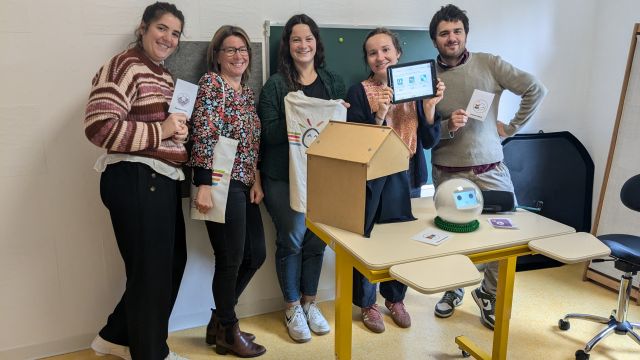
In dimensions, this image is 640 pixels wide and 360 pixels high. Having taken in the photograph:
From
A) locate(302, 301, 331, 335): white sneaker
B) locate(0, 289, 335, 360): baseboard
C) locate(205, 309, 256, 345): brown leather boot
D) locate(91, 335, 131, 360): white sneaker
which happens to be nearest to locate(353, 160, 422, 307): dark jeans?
locate(302, 301, 331, 335): white sneaker

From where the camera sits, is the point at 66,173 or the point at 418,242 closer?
the point at 418,242

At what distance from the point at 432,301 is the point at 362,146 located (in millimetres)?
1524

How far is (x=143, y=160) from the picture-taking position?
1.85 meters

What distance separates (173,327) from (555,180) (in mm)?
2584

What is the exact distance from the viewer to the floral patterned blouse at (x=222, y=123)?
2.08 m

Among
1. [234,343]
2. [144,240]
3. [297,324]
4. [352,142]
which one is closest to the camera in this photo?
[352,142]

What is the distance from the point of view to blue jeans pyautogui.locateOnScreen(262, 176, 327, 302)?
2416mm

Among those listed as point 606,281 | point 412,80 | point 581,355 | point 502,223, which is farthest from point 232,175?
point 606,281

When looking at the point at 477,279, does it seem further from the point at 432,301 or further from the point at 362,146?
the point at 432,301

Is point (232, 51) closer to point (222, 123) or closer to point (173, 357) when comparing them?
point (222, 123)

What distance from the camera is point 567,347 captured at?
2.40m

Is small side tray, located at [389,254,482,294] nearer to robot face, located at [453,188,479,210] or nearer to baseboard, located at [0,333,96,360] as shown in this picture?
robot face, located at [453,188,479,210]

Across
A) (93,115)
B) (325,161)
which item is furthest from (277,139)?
(93,115)

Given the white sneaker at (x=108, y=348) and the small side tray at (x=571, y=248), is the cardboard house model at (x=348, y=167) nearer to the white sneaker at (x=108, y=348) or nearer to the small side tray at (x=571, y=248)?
the small side tray at (x=571, y=248)
